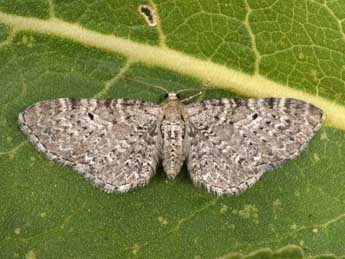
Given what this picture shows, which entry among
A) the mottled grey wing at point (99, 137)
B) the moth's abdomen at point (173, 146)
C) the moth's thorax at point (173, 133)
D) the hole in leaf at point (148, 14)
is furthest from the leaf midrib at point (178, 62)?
the moth's abdomen at point (173, 146)

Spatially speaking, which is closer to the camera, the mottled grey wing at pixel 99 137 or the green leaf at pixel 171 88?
the green leaf at pixel 171 88

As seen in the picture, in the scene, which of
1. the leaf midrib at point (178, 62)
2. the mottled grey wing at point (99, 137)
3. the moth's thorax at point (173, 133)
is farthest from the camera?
the moth's thorax at point (173, 133)

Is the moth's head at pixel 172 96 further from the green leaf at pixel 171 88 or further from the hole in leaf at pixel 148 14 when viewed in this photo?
the hole in leaf at pixel 148 14

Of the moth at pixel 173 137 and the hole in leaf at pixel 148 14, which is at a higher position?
the hole in leaf at pixel 148 14

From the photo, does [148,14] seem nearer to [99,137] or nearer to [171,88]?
[171,88]

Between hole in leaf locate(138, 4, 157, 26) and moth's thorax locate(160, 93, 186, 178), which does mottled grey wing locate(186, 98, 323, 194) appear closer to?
moth's thorax locate(160, 93, 186, 178)

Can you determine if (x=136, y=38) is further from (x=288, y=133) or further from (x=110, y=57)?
(x=288, y=133)

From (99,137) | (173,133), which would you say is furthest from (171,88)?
(99,137)

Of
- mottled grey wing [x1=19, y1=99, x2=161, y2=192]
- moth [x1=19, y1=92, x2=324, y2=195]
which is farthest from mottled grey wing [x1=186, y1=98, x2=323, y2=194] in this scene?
mottled grey wing [x1=19, y1=99, x2=161, y2=192]
